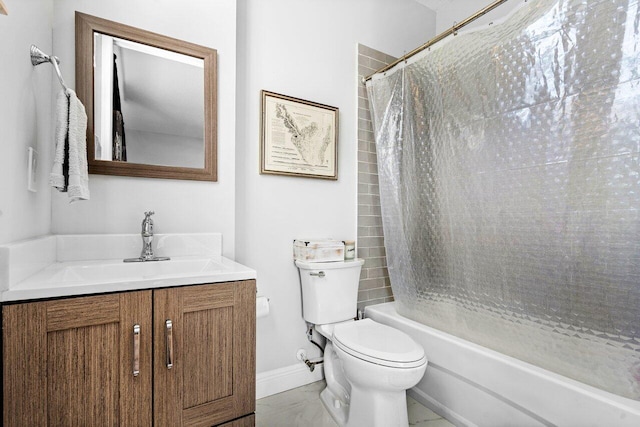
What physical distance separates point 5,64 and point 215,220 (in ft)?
3.02

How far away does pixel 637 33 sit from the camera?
3.39 ft

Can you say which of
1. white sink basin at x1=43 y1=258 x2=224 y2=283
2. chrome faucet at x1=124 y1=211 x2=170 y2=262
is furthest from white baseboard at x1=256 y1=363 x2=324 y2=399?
chrome faucet at x1=124 y1=211 x2=170 y2=262

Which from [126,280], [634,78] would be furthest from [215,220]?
[634,78]

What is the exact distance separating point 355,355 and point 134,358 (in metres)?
0.88

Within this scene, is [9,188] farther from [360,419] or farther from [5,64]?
[360,419]

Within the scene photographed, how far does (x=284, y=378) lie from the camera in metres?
1.86

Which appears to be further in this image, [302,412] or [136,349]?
[302,412]

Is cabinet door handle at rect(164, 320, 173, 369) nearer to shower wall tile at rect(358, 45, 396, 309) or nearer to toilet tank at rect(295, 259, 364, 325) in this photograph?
toilet tank at rect(295, 259, 364, 325)

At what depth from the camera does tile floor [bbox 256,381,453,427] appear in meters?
1.58

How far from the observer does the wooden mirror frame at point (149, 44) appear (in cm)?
134

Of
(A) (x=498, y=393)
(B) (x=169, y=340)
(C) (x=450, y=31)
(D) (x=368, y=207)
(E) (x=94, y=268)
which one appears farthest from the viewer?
(D) (x=368, y=207)

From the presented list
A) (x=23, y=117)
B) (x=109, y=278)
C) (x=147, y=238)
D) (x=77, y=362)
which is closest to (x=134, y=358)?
(x=77, y=362)

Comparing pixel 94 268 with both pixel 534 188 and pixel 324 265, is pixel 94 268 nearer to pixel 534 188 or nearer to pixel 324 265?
pixel 324 265

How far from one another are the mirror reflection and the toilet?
925mm
